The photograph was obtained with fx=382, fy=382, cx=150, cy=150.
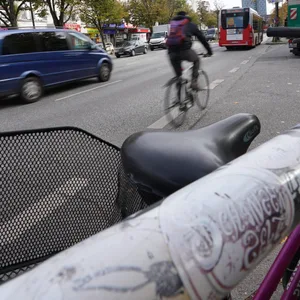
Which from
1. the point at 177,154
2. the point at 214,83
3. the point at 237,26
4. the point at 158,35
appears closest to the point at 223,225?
the point at 177,154

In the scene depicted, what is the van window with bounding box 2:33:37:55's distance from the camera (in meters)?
9.45

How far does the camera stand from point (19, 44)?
32.2ft

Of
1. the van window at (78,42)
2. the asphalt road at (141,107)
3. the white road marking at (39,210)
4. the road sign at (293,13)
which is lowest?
the asphalt road at (141,107)

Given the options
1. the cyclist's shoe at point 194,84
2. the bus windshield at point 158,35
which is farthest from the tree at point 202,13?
the cyclist's shoe at point 194,84

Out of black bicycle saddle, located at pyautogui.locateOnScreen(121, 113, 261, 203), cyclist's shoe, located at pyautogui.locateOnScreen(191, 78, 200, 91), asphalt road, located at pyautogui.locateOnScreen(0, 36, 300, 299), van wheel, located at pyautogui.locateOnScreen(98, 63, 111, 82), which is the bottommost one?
asphalt road, located at pyautogui.locateOnScreen(0, 36, 300, 299)

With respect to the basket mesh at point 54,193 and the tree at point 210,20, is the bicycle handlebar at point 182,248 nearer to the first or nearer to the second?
the basket mesh at point 54,193

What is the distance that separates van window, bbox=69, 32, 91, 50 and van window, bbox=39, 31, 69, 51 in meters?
0.33

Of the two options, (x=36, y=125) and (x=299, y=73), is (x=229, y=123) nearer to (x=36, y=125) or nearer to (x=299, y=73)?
(x=36, y=125)

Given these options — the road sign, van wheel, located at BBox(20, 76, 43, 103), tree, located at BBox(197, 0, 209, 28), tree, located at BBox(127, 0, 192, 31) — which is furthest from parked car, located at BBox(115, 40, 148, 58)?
tree, located at BBox(197, 0, 209, 28)

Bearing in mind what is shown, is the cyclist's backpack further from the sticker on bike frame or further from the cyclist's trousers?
the sticker on bike frame

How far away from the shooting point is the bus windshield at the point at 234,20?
88.8 ft

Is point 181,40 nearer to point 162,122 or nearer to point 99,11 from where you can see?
point 162,122

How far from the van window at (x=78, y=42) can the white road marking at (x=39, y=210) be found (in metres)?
10.7

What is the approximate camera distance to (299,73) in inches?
491
